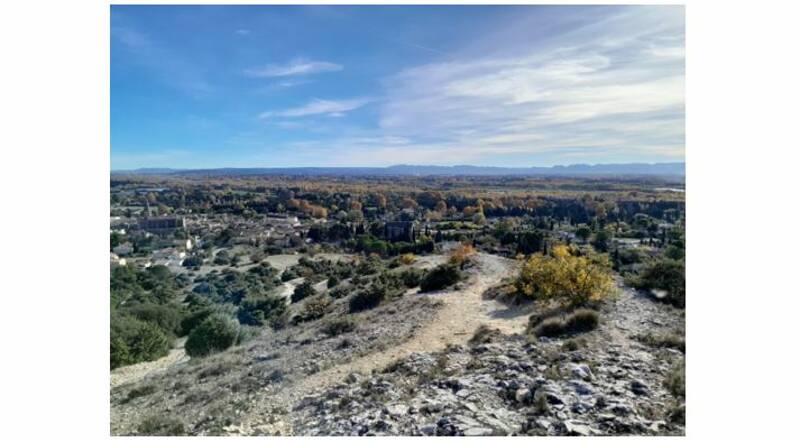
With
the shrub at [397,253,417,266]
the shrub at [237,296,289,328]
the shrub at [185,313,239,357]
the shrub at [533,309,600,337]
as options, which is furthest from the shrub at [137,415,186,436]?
the shrub at [397,253,417,266]

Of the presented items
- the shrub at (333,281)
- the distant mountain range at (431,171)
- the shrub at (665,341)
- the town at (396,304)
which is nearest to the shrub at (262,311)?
the town at (396,304)

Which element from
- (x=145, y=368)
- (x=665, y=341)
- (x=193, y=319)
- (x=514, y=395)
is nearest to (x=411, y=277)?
(x=193, y=319)

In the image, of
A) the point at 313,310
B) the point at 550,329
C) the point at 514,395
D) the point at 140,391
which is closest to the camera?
the point at 514,395

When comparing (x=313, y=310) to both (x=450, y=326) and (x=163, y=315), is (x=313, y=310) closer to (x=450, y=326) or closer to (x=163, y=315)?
(x=163, y=315)

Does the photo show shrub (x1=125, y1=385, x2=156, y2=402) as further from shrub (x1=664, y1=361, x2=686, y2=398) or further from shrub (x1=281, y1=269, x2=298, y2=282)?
shrub (x1=664, y1=361, x2=686, y2=398)
